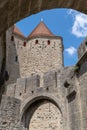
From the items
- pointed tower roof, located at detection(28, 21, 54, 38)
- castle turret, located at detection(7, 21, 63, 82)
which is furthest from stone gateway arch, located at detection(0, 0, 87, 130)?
pointed tower roof, located at detection(28, 21, 54, 38)

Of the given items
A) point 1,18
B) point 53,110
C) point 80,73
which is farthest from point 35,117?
point 1,18

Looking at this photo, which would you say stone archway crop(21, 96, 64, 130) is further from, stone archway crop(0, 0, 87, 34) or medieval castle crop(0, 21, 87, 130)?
stone archway crop(0, 0, 87, 34)

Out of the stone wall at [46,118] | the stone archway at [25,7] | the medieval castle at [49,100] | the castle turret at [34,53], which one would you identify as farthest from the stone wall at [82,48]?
the castle turret at [34,53]

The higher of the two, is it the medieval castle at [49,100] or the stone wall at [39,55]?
the stone wall at [39,55]

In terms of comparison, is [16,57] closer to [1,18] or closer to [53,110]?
[53,110]

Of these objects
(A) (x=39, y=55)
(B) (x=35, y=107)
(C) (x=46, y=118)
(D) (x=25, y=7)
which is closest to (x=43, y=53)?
(A) (x=39, y=55)

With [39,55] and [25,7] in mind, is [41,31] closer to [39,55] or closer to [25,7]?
[39,55]

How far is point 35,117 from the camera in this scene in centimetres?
1138

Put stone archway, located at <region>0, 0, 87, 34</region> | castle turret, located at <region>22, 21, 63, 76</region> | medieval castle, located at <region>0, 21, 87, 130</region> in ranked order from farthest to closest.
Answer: castle turret, located at <region>22, 21, 63, 76</region>, medieval castle, located at <region>0, 21, 87, 130</region>, stone archway, located at <region>0, 0, 87, 34</region>

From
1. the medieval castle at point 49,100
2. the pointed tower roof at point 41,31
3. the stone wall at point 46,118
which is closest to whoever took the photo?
the medieval castle at point 49,100

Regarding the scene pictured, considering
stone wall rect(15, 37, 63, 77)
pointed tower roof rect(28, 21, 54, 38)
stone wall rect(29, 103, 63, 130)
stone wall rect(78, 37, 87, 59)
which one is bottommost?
stone wall rect(29, 103, 63, 130)

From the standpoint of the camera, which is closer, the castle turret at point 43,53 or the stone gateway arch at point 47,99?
the stone gateway arch at point 47,99

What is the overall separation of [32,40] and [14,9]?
732 inches

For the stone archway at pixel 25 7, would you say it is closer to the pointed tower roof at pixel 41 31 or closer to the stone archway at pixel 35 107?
the stone archway at pixel 35 107
